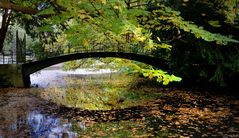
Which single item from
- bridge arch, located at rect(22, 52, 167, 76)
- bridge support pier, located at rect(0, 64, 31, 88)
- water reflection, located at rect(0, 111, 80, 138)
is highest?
bridge arch, located at rect(22, 52, 167, 76)

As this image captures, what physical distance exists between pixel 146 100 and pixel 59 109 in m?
4.88

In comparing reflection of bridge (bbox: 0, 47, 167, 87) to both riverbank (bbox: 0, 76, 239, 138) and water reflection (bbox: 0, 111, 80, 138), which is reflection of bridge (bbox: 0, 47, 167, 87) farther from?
water reflection (bbox: 0, 111, 80, 138)

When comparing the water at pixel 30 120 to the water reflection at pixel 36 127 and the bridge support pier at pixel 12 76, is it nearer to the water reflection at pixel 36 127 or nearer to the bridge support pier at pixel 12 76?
the water reflection at pixel 36 127

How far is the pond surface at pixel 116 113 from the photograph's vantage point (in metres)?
12.4

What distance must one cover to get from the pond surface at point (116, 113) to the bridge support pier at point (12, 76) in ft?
3.95

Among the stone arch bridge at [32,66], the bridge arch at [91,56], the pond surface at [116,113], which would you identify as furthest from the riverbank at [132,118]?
the stone arch bridge at [32,66]

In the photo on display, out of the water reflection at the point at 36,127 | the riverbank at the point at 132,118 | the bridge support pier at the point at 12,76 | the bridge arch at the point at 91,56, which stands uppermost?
the bridge arch at the point at 91,56

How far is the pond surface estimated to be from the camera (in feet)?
40.8

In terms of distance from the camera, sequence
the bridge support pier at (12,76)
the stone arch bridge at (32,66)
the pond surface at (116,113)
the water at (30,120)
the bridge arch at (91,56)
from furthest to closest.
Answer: the bridge support pier at (12,76) → the stone arch bridge at (32,66) → the bridge arch at (91,56) → the pond surface at (116,113) → the water at (30,120)

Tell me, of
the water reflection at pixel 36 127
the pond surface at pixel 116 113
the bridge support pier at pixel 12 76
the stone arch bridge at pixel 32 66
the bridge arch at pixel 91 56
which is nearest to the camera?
the water reflection at pixel 36 127

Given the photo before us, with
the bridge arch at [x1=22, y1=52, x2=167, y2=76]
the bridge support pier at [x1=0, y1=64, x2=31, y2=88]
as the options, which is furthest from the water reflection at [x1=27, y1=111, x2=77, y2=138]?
the bridge support pier at [x1=0, y1=64, x2=31, y2=88]

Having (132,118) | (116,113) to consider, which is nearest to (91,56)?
(116,113)

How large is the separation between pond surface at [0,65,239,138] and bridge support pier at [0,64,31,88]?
120cm

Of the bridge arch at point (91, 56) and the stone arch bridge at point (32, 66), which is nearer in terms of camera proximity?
the bridge arch at point (91, 56)
